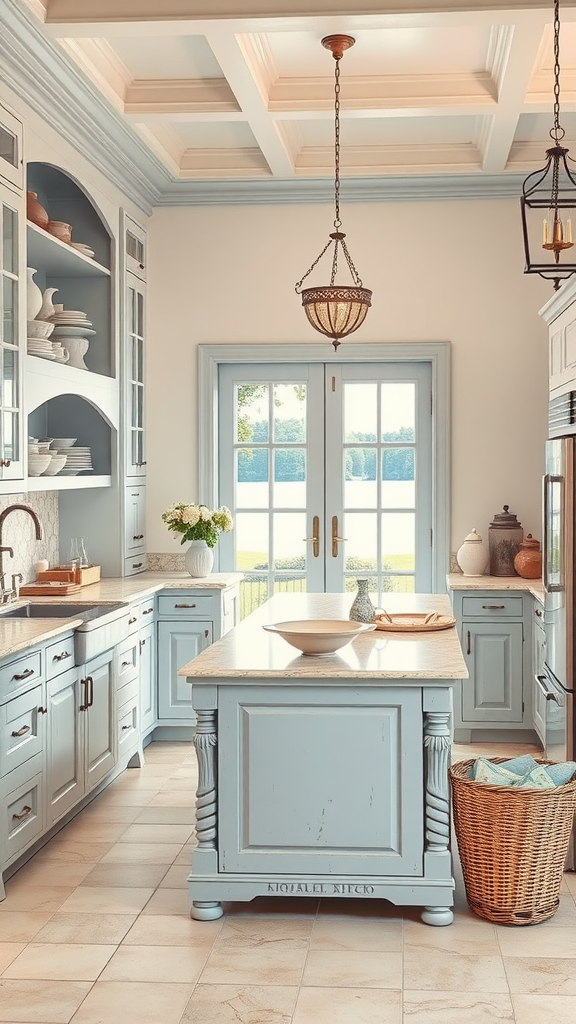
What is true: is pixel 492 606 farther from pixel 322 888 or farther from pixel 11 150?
pixel 11 150

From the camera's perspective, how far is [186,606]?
582 cm

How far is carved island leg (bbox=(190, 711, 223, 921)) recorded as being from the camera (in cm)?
341

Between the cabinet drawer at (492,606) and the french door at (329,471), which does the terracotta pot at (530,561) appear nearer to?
the cabinet drawer at (492,606)

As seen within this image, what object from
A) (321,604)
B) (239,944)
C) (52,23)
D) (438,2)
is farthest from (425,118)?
(239,944)

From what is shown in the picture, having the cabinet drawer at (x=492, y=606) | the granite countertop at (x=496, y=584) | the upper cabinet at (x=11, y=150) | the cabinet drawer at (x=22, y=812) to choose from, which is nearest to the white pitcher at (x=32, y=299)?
the upper cabinet at (x=11, y=150)

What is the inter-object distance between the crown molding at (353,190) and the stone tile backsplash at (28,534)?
1976 millimetres

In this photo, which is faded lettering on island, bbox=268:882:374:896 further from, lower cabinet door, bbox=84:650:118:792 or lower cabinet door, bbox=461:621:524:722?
lower cabinet door, bbox=461:621:524:722

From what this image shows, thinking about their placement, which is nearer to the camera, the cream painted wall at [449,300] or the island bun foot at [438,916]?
the island bun foot at [438,916]

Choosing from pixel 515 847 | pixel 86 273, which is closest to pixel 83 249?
pixel 86 273

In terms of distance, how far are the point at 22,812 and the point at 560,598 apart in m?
2.15

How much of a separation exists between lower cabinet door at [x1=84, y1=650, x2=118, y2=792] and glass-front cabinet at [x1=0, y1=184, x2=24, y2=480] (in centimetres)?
95

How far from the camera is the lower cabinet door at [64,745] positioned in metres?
4.09

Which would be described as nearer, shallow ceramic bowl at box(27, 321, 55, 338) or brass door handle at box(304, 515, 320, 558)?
shallow ceramic bowl at box(27, 321, 55, 338)

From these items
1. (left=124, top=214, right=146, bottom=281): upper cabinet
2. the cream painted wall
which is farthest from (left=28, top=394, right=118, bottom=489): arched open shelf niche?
the cream painted wall
